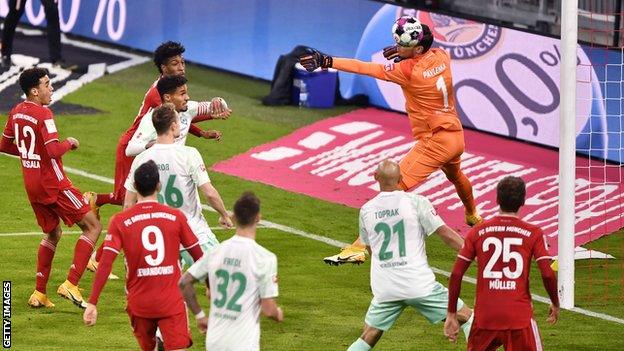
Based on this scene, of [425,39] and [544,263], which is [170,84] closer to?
[425,39]

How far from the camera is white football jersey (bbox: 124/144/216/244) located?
11531mm

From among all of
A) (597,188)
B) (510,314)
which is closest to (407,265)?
(510,314)

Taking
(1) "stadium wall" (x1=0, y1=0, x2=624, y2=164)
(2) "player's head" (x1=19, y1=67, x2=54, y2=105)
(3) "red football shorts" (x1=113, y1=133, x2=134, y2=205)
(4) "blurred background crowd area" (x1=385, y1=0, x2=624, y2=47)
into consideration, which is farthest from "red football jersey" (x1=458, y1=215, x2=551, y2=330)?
(1) "stadium wall" (x1=0, y1=0, x2=624, y2=164)

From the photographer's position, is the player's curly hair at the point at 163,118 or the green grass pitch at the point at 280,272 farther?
the green grass pitch at the point at 280,272

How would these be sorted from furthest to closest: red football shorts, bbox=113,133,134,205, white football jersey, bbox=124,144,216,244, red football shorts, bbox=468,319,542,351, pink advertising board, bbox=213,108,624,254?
pink advertising board, bbox=213,108,624,254, red football shorts, bbox=113,133,134,205, white football jersey, bbox=124,144,216,244, red football shorts, bbox=468,319,542,351

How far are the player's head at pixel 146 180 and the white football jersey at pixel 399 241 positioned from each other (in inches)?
67.5

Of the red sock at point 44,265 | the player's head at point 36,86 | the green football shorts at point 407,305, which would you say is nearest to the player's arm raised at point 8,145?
the player's head at point 36,86

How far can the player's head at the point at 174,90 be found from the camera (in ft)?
41.3

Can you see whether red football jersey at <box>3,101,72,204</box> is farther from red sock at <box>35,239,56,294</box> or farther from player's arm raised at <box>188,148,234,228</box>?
player's arm raised at <box>188,148,234,228</box>

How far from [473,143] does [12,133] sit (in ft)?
27.0

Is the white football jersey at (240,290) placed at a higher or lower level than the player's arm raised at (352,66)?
lower

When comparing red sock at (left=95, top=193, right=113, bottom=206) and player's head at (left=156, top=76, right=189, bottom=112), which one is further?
red sock at (left=95, top=193, right=113, bottom=206)

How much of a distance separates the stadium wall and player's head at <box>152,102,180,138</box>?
8.07 meters

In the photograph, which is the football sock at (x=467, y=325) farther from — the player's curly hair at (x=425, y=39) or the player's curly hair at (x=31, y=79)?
the player's curly hair at (x=31, y=79)
